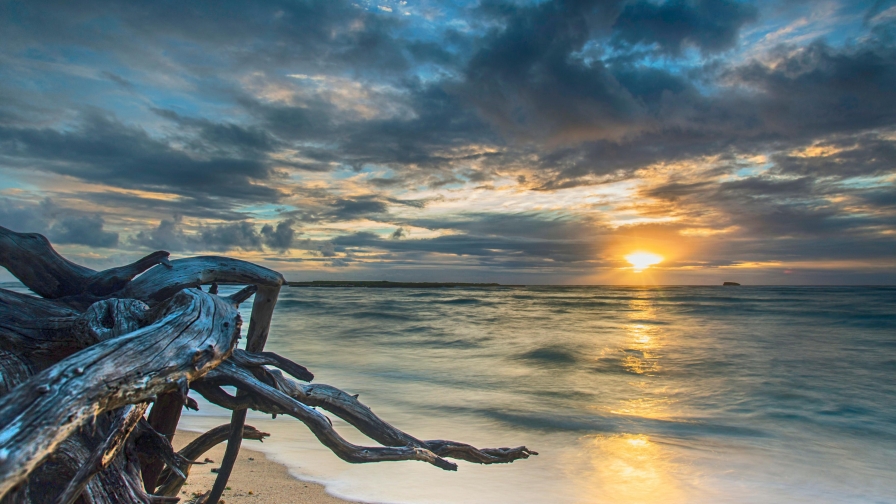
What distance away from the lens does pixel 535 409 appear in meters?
10.2

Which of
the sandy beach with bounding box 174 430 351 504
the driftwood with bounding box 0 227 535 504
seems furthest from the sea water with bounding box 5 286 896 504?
the driftwood with bounding box 0 227 535 504

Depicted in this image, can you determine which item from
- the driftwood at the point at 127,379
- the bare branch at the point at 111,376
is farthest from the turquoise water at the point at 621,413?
the bare branch at the point at 111,376

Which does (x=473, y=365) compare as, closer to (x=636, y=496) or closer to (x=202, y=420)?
(x=202, y=420)

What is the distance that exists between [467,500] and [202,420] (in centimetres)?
508

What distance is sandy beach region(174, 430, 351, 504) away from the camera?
4.78m

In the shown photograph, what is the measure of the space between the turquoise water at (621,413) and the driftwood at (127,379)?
297 centimetres

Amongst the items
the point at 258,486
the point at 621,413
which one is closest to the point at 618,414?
the point at 621,413

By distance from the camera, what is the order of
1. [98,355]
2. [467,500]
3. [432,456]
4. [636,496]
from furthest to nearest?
[636,496]
[467,500]
[432,456]
[98,355]

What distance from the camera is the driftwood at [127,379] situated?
1.33 metres

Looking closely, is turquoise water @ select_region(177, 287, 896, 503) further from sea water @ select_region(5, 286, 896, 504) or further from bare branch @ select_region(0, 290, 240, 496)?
bare branch @ select_region(0, 290, 240, 496)

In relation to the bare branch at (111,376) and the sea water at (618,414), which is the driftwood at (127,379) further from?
the sea water at (618,414)

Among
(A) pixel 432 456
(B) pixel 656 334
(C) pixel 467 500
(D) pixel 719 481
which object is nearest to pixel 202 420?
(C) pixel 467 500

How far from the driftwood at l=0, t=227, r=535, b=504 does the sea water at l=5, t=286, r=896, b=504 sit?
297cm

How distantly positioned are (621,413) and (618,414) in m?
0.12
